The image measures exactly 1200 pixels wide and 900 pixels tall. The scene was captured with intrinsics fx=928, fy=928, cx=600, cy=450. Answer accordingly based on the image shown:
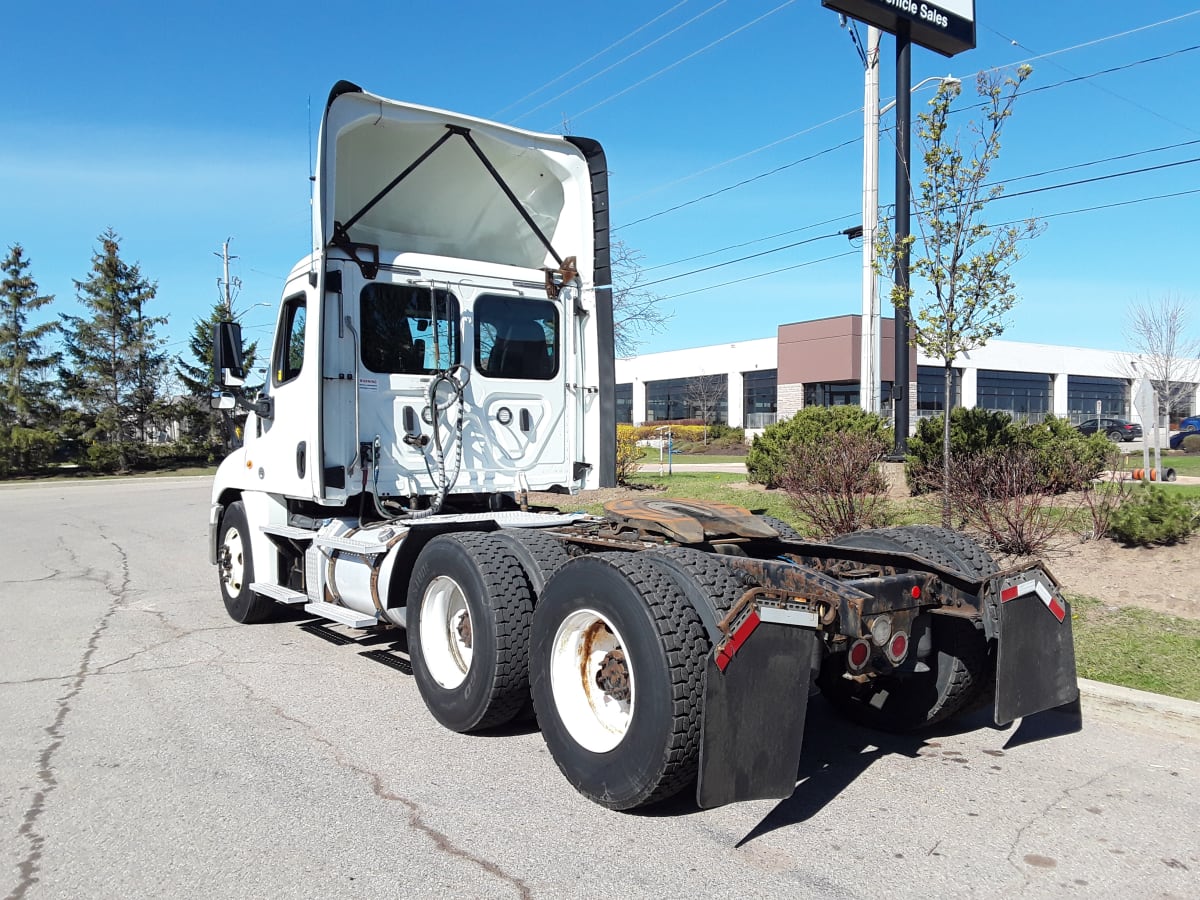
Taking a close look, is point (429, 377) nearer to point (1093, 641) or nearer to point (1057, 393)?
point (1093, 641)

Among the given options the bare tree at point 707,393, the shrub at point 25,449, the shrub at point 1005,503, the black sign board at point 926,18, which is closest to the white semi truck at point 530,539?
the shrub at point 1005,503

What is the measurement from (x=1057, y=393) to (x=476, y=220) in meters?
64.6

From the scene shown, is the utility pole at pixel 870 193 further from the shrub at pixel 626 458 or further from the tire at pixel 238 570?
the tire at pixel 238 570

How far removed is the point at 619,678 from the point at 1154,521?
21.5 ft

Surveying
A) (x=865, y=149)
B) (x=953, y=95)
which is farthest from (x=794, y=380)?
(x=953, y=95)

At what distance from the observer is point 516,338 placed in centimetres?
730

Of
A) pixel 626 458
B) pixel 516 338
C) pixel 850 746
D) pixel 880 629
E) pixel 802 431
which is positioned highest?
pixel 516 338

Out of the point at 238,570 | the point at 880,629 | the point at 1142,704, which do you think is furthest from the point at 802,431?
the point at 880,629

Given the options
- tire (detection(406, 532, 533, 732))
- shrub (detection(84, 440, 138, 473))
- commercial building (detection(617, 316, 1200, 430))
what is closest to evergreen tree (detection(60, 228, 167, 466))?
shrub (detection(84, 440, 138, 473))

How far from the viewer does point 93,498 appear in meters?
25.4

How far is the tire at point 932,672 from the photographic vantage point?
15.0 feet

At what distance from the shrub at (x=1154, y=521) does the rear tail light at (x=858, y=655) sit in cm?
565

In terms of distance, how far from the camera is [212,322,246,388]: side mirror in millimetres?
7125

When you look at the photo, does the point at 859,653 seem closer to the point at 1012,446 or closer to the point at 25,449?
the point at 1012,446
